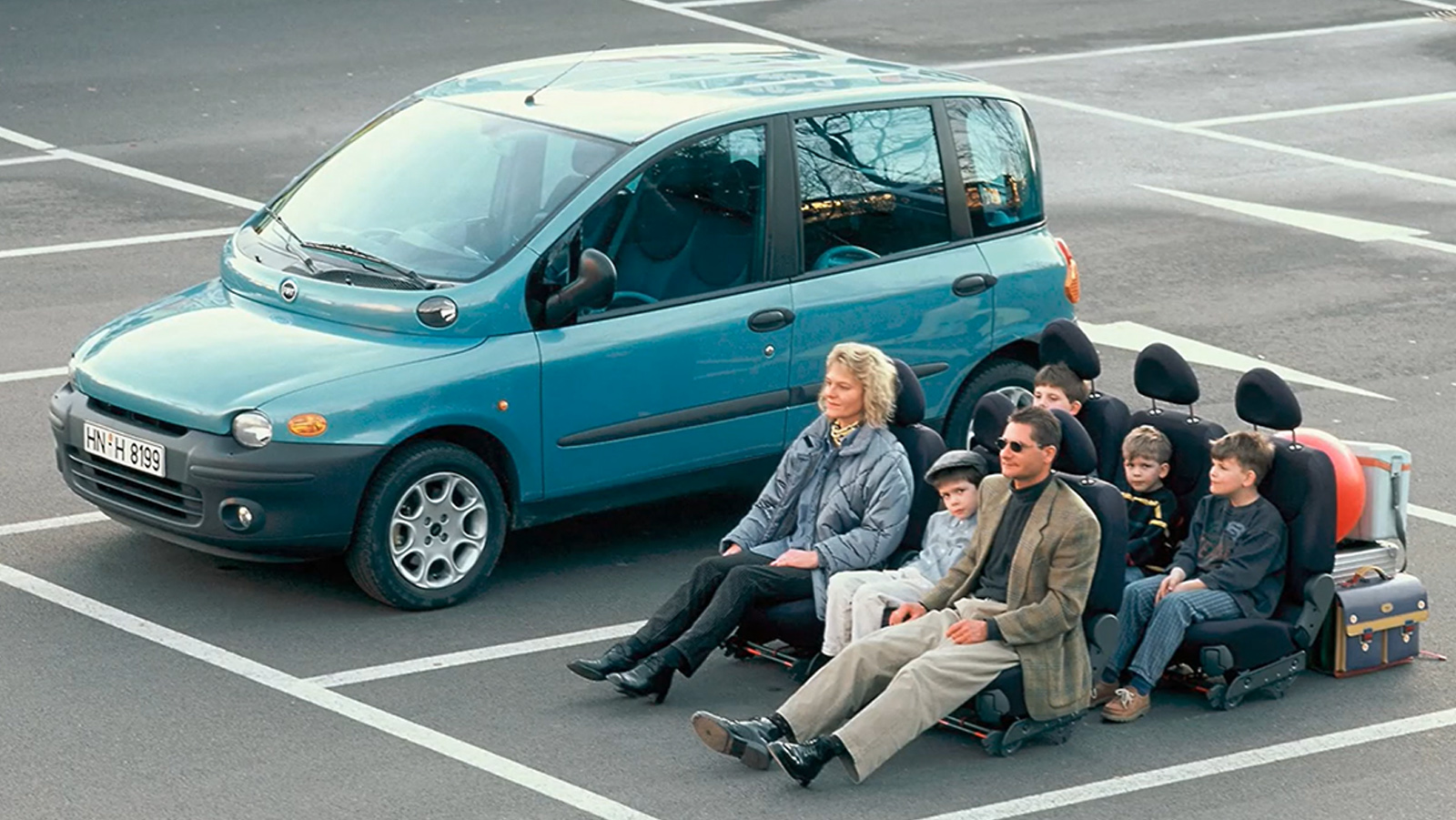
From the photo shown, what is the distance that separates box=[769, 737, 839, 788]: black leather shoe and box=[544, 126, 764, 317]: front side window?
2.73 metres

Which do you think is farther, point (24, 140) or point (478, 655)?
point (24, 140)

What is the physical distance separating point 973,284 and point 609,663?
325cm

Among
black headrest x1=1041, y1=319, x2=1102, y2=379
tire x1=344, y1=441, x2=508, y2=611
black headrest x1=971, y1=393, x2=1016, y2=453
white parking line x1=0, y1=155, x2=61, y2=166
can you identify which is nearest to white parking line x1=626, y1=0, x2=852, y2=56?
white parking line x1=0, y1=155, x2=61, y2=166

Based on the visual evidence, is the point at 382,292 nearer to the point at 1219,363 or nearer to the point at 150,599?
the point at 150,599

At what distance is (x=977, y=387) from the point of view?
11.1m

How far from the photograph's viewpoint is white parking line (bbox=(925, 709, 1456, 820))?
25.4 feet

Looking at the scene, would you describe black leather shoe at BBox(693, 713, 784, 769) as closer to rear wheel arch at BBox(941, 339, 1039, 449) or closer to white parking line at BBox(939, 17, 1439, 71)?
rear wheel arch at BBox(941, 339, 1039, 449)

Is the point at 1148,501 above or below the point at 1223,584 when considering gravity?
above

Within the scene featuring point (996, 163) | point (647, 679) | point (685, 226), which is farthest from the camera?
point (996, 163)

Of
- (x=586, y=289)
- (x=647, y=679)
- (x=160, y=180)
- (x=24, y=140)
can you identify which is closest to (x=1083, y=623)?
(x=647, y=679)

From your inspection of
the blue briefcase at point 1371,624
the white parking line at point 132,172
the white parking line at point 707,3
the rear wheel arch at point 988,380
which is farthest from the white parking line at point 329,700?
the white parking line at point 707,3

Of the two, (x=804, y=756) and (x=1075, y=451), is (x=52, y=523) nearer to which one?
(x=804, y=756)

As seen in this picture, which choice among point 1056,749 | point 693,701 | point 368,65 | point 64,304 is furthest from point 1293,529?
point 368,65

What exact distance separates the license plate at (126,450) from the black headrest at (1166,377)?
400 centimetres
